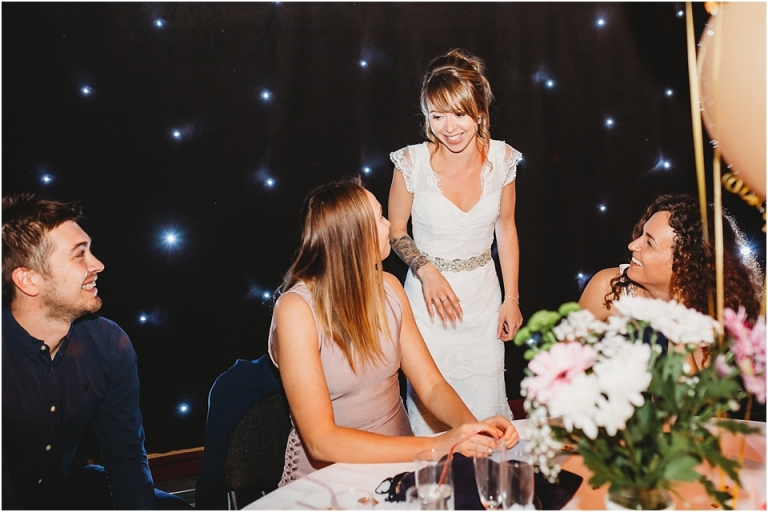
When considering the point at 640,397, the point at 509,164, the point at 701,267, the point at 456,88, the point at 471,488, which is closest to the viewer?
the point at 640,397

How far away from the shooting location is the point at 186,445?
3492 millimetres

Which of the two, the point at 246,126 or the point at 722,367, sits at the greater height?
the point at 246,126

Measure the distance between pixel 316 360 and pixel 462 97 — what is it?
1.26 metres

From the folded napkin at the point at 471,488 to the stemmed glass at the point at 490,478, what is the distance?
0.08 m

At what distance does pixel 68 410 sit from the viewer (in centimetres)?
192

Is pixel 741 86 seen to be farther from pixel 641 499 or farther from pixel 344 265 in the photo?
pixel 344 265

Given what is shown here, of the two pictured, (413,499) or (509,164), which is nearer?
(413,499)

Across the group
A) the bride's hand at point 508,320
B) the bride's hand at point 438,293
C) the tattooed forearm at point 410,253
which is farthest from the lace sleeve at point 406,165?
the bride's hand at point 508,320

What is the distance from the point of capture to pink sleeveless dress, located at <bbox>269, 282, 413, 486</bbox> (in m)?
1.87

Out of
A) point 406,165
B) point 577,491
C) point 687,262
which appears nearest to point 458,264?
point 406,165

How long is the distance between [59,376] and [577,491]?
1416 millimetres

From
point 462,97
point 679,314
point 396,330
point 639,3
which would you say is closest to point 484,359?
point 396,330

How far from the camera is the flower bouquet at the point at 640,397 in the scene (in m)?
1.01

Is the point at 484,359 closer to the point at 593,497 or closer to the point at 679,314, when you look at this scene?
the point at 593,497
